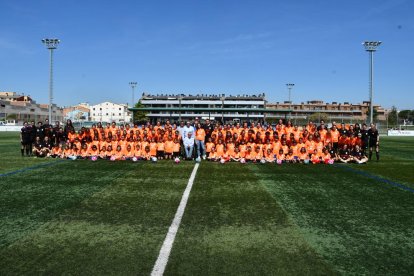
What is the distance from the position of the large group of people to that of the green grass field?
397 centimetres

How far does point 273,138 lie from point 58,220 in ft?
32.8

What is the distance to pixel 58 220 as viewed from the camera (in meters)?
5.53

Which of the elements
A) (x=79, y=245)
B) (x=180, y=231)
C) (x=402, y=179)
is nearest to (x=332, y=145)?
(x=402, y=179)

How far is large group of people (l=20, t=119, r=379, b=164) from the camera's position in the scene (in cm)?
1397

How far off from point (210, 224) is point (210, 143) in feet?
30.5

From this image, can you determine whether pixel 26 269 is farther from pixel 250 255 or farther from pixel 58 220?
pixel 250 255

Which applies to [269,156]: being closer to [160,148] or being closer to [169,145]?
[169,145]

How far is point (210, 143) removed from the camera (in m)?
14.7

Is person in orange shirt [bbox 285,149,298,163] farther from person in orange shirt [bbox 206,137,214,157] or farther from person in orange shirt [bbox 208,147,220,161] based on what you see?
person in orange shirt [bbox 206,137,214,157]

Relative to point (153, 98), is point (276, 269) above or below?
below

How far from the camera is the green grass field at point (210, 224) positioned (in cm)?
392

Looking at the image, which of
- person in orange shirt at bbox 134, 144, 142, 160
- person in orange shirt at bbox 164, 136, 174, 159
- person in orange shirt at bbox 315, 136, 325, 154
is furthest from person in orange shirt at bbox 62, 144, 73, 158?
person in orange shirt at bbox 315, 136, 325, 154

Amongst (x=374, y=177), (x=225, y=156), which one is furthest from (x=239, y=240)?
(x=225, y=156)

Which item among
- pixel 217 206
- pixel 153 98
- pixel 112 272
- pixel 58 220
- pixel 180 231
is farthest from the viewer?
pixel 153 98
